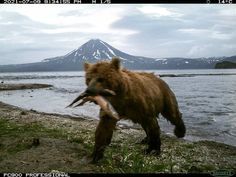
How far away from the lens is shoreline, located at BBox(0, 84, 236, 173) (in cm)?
899

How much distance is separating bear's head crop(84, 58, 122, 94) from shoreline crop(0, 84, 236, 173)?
5.69 ft

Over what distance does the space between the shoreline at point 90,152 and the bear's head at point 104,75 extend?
1735mm

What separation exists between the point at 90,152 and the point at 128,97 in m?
2.48

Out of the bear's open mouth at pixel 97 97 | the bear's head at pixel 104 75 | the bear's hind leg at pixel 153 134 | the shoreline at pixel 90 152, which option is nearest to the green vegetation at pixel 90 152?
the shoreline at pixel 90 152

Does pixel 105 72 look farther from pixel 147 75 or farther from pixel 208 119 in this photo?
pixel 208 119

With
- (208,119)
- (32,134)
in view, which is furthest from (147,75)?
(208,119)

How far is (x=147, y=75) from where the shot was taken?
11.5 metres

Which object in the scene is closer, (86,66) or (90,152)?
(86,66)

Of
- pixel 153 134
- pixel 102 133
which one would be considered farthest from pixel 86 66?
pixel 153 134

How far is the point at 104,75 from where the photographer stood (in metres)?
8.05

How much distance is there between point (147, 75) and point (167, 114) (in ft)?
5.24

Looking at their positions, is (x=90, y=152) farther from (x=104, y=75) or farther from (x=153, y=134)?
(x=104, y=75)

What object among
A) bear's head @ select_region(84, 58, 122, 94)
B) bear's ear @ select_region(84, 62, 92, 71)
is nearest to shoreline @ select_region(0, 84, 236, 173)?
bear's head @ select_region(84, 58, 122, 94)

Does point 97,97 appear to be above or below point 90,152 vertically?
above
